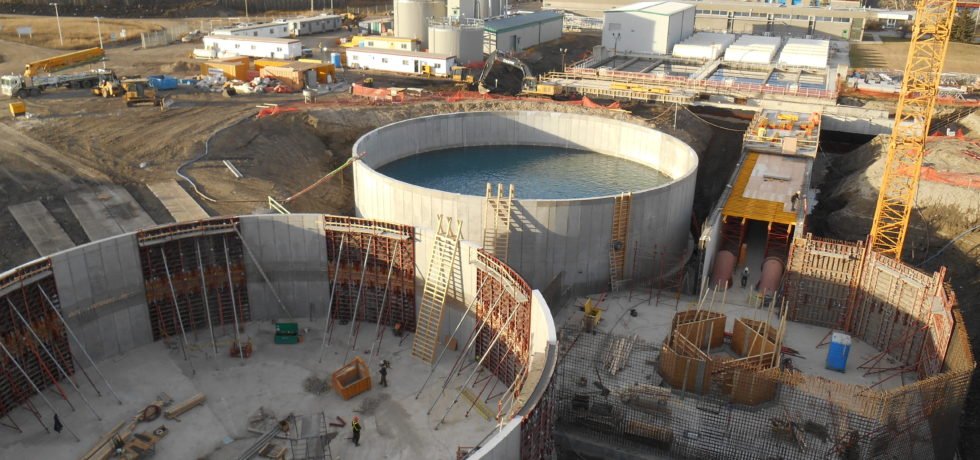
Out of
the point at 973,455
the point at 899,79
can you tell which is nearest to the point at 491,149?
the point at 973,455

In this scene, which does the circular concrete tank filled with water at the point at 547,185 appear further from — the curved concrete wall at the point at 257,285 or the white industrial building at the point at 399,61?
the white industrial building at the point at 399,61

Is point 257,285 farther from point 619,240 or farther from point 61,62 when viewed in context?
point 61,62

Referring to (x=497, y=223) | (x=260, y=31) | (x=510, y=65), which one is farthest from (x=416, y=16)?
(x=497, y=223)

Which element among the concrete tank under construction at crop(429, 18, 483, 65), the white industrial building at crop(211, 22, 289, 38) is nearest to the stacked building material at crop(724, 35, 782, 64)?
the concrete tank under construction at crop(429, 18, 483, 65)

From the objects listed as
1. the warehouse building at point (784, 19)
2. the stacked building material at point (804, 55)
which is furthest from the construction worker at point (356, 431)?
the warehouse building at point (784, 19)

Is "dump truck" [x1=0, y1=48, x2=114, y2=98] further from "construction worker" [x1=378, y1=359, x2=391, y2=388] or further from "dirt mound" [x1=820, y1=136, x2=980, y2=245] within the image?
"dirt mound" [x1=820, y1=136, x2=980, y2=245]

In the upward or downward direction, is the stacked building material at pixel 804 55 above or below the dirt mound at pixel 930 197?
above
